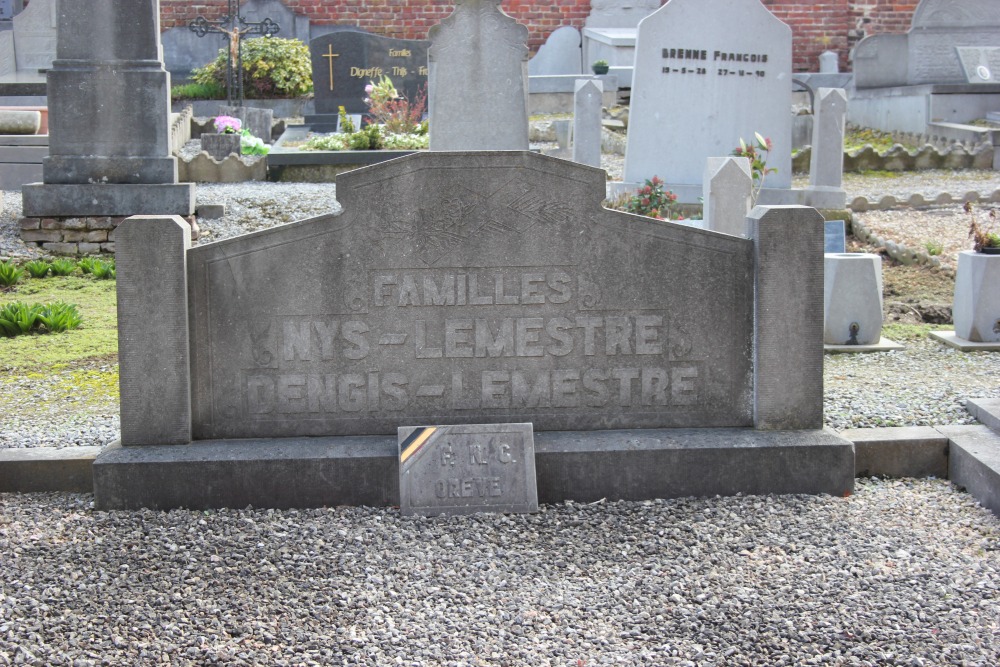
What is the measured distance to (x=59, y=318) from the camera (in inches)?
270

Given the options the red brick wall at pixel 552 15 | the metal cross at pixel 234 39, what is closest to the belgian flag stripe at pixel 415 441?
the metal cross at pixel 234 39

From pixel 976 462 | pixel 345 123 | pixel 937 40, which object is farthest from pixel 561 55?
pixel 976 462

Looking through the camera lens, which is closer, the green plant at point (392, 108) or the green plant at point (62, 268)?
the green plant at point (62, 268)

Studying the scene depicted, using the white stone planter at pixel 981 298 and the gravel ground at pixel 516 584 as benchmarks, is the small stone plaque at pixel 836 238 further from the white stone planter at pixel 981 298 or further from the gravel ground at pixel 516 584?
the gravel ground at pixel 516 584

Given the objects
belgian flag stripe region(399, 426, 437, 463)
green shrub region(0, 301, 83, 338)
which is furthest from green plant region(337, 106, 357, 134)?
belgian flag stripe region(399, 426, 437, 463)

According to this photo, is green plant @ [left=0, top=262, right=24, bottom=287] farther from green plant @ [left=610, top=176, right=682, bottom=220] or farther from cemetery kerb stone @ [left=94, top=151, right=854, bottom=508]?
cemetery kerb stone @ [left=94, top=151, right=854, bottom=508]

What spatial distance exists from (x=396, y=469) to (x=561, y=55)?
19.8 metres

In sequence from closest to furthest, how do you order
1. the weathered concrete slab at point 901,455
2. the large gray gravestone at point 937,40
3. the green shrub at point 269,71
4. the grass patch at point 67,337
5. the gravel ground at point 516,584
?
1. the gravel ground at point 516,584
2. the weathered concrete slab at point 901,455
3. the grass patch at point 67,337
4. the large gray gravestone at point 937,40
5. the green shrub at point 269,71

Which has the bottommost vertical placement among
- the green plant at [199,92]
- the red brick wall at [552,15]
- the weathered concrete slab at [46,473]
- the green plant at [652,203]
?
the weathered concrete slab at [46,473]

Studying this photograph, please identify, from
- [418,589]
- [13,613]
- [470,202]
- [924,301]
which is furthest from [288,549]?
[924,301]

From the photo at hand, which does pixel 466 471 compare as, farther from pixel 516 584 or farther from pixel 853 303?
pixel 853 303

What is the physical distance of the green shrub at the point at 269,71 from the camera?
19.9 meters

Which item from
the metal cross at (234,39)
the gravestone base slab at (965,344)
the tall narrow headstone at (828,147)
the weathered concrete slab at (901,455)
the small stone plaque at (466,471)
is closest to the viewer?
the small stone plaque at (466,471)

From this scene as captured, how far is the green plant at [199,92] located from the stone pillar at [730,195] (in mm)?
14044
